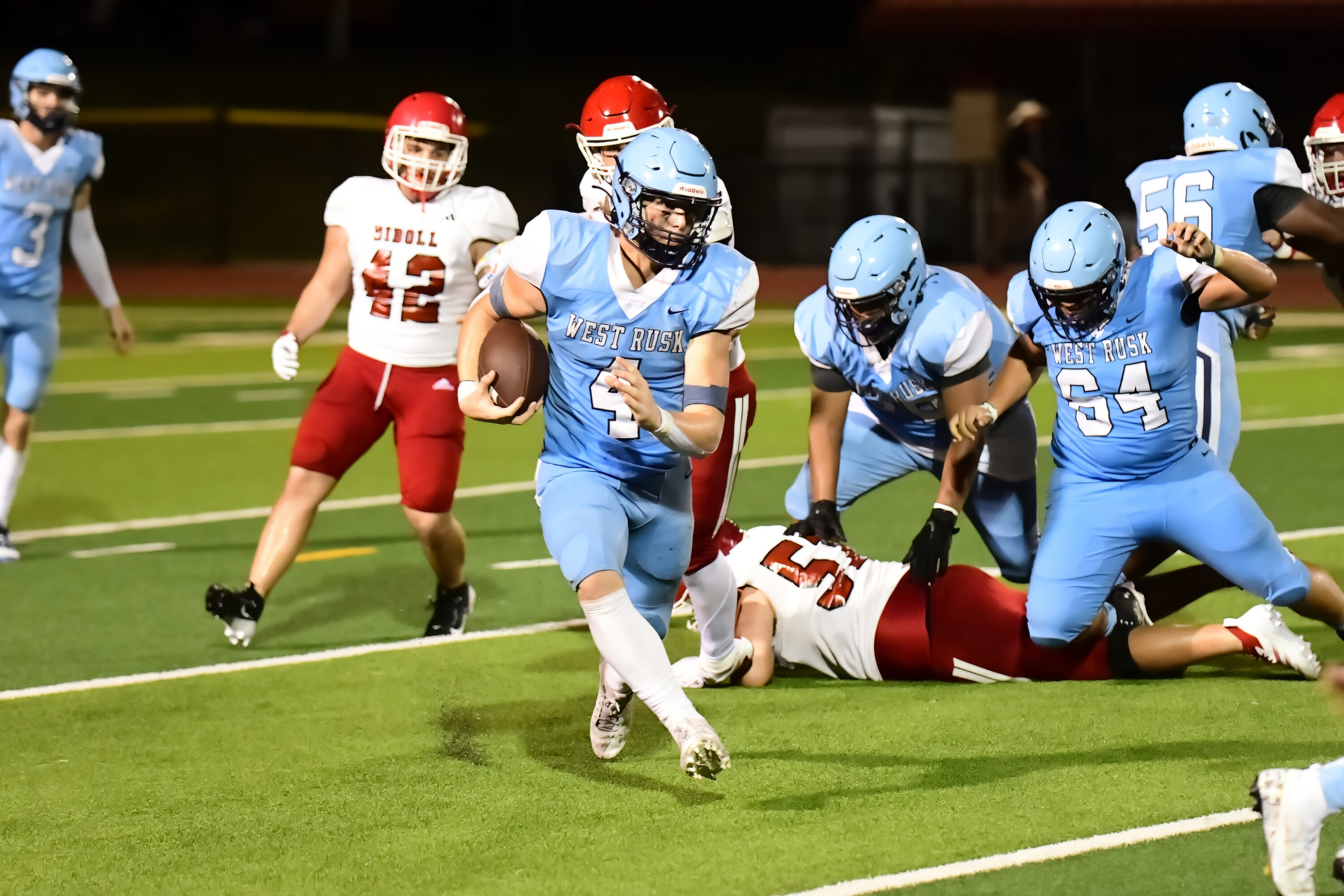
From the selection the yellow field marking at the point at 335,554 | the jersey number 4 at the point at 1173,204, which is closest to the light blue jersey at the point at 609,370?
the jersey number 4 at the point at 1173,204

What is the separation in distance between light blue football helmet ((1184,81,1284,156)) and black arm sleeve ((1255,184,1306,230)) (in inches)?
12.9

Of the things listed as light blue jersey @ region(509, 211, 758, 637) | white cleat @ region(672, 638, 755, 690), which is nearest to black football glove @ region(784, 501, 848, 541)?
white cleat @ region(672, 638, 755, 690)

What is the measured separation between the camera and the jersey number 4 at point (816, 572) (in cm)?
543

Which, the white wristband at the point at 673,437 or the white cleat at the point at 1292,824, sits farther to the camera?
the white wristband at the point at 673,437

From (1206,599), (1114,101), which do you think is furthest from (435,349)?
(1114,101)

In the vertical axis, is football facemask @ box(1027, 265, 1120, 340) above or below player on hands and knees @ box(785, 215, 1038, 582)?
above

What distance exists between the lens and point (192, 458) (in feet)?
33.3

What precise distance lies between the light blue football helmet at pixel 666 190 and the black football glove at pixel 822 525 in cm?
145

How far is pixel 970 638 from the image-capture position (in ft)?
17.7

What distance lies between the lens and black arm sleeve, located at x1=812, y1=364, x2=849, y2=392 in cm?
589

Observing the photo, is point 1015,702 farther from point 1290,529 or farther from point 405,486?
point 1290,529

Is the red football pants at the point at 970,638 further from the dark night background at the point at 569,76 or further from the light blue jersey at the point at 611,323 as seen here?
the dark night background at the point at 569,76

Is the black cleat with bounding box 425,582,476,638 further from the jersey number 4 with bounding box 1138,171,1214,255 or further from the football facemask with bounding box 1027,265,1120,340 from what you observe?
the jersey number 4 with bounding box 1138,171,1214,255

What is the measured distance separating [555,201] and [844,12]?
17.6 m
